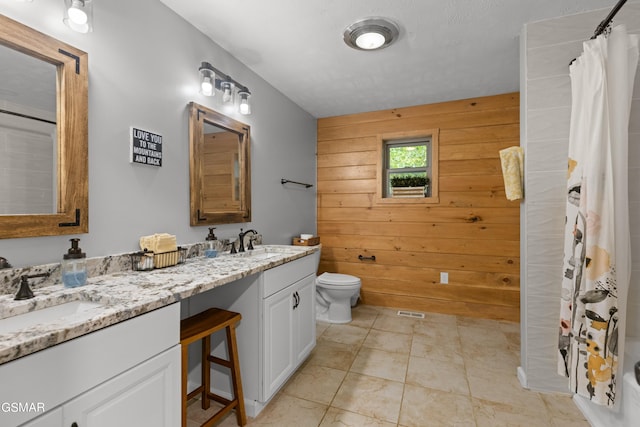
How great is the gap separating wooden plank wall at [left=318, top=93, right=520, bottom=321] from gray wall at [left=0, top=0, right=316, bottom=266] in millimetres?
1605

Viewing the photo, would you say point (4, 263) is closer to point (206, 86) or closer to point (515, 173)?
point (206, 86)

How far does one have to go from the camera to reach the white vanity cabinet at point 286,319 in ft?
5.30

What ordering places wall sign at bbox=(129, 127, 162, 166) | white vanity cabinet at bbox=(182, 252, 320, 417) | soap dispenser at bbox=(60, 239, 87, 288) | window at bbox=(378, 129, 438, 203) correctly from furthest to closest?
1. window at bbox=(378, 129, 438, 203)
2. white vanity cabinet at bbox=(182, 252, 320, 417)
3. wall sign at bbox=(129, 127, 162, 166)
4. soap dispenser at bbox=(60, 239, 87, 288)

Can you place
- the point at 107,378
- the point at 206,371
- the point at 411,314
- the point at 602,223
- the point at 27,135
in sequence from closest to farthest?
1. the point at 107,378
2. the point at 27,135
3. the point at 602,223
4. the point at 206,371
5. the point at 411,314

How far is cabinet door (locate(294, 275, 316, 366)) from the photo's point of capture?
1922mm

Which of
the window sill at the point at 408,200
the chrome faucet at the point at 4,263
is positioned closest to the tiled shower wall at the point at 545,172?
the window sill at the point at 408,200

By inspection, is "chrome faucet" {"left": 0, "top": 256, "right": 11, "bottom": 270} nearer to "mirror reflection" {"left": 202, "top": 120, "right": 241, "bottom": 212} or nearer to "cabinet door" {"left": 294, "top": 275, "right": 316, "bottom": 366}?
"mirror reflection" {"left": 202, "top": 120, "right": 241, "bottom": 212}

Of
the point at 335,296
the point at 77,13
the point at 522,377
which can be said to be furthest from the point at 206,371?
the point at 522,377

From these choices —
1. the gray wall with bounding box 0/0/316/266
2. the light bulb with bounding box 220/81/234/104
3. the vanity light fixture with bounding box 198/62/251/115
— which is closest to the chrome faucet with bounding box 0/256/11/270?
the gray wall with bounding box 0/0/316/266

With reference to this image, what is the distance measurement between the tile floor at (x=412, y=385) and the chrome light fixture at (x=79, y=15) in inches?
76.5

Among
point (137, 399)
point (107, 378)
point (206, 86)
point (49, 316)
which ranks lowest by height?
point (137, 399)

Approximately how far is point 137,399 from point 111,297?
34 cm

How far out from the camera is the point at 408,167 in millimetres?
3352

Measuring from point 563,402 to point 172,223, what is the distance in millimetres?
2517
